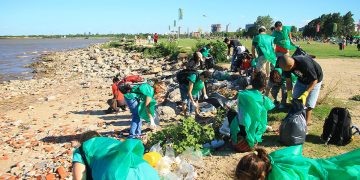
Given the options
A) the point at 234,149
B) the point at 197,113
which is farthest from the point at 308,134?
the point at 197,113

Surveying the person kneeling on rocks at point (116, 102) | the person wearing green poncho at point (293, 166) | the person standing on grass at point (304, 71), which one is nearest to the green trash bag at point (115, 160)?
the person wearing green poncho at point (293, 166)

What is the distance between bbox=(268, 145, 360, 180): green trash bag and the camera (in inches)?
108

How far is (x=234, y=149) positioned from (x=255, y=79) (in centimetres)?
134

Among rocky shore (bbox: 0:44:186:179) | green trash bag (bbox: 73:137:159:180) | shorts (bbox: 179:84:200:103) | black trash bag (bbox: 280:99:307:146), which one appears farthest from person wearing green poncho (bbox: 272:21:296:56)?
green trash bag (bbox: 73:137:159:180)

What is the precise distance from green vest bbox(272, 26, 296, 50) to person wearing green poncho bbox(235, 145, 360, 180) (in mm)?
7092

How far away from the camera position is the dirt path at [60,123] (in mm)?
6262

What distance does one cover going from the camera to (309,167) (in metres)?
2.88

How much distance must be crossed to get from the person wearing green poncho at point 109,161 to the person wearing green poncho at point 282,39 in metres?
7.66

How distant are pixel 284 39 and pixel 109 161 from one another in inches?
315

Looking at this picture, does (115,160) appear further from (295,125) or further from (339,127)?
(339,127)

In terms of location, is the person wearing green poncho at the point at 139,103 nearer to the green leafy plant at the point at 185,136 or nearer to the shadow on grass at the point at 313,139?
the green leafy plant at the point at 185,136

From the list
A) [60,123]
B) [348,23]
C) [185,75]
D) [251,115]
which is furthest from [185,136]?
[348,23]

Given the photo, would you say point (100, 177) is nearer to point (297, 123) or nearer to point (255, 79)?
point (255, 79)

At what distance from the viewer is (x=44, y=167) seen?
6.30 metres
